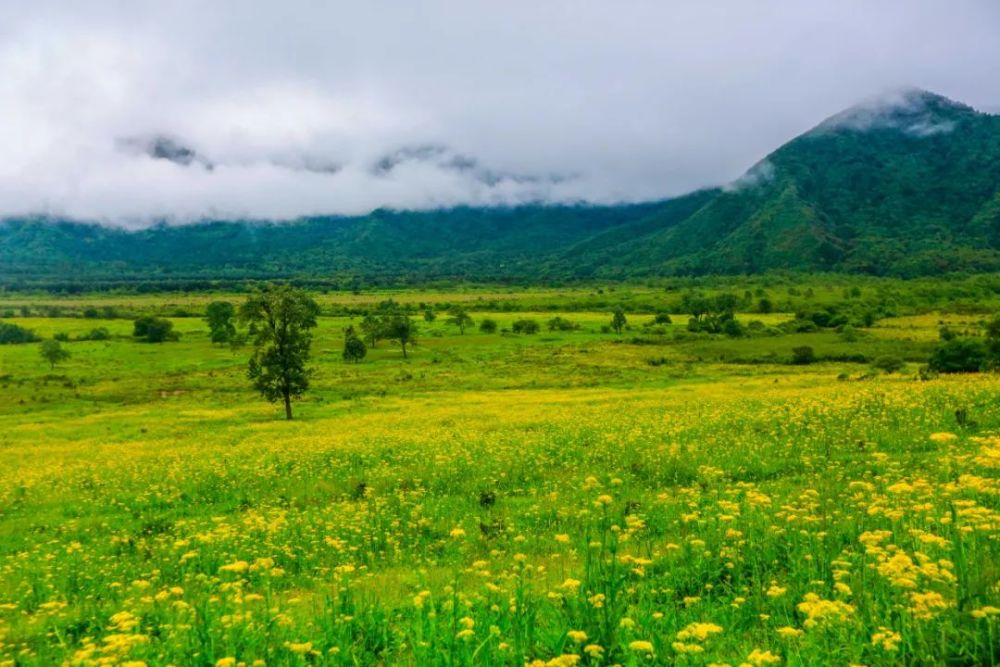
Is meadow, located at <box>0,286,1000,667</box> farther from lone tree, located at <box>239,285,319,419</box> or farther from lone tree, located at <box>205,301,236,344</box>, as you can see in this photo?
lone tree, located at <box>205,301,236,344</box>

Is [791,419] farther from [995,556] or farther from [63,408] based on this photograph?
[63,408]

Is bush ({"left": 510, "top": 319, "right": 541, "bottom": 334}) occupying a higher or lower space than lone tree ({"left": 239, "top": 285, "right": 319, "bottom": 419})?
lower

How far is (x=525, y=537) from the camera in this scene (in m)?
13.6

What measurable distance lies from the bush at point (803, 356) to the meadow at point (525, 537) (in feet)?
141

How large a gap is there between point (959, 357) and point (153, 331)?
13269cm

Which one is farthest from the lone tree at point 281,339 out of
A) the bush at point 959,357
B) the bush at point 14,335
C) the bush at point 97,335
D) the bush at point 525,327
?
the bush at point 14,335

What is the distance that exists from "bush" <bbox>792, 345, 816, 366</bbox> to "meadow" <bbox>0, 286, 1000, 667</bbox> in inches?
1690

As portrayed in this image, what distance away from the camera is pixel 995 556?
817 centimetres

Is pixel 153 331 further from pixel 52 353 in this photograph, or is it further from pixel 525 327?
pixel 525 327

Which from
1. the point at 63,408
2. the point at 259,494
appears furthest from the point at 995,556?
the point at 63,408

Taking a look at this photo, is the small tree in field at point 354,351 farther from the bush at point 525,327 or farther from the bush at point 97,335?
the bush at point 97,335

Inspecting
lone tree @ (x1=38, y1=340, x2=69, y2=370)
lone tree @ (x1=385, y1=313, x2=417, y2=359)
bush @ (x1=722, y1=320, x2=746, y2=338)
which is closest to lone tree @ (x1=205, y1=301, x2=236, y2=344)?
lone tree @ (x1=38, y1=340, x2=69, y2=370)

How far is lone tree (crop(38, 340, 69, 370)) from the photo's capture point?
9719 cm

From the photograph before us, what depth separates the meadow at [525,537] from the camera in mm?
7273
